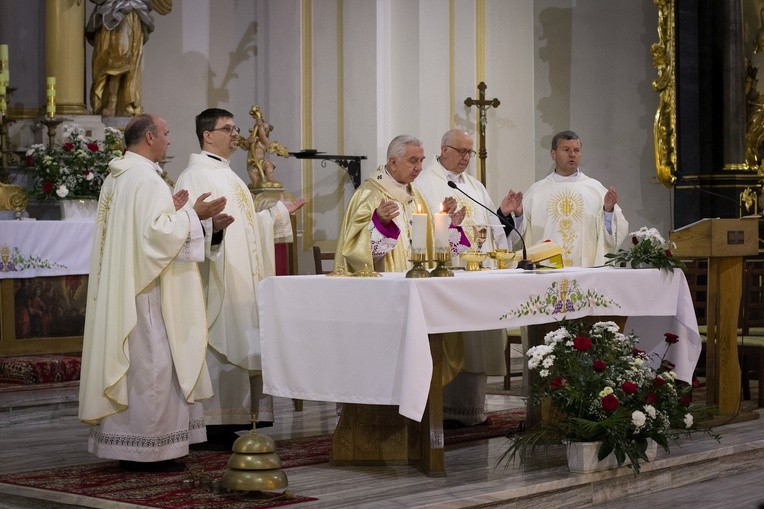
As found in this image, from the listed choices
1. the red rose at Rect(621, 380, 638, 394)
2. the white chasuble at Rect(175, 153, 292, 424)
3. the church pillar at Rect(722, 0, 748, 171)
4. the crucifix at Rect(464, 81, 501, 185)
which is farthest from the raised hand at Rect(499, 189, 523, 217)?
the church pillar at Rect(722, 0, 748, 171)

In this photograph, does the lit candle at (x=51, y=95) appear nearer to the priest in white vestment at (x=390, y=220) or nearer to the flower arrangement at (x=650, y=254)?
the priest in white vestment at (x=390, y=220)

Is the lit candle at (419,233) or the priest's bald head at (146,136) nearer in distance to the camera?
the lit candle at (419,233)

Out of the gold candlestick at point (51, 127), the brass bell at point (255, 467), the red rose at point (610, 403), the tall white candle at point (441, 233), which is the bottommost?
the brass bell at point (255, 467)

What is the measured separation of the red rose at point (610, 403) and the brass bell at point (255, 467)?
1.40 m

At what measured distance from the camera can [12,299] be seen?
7.96 meters

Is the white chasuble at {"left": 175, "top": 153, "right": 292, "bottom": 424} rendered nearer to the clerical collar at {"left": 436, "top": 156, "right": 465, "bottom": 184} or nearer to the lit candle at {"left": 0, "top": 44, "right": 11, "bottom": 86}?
the clerical collar at {"left": 436, "top": 156, "right": 465, "bottom": 184}

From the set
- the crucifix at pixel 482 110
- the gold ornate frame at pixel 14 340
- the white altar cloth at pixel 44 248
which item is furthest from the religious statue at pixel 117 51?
the crucifix at pixel 482 110

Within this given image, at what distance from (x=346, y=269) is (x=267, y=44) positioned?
4572 millimetres

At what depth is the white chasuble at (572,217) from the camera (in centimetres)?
736

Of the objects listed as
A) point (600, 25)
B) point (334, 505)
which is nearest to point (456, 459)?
point (334, 505)

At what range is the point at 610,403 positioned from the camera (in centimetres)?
530

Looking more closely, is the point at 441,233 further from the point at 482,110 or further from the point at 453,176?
the point at 482,110

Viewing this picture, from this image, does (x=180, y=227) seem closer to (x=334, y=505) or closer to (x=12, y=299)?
(x=334, y=505)

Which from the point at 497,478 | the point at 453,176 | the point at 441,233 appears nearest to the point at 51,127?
the point at 453,176
